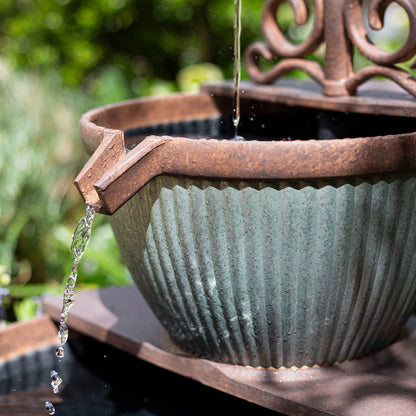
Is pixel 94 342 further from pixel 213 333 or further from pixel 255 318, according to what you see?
pixel 255 318

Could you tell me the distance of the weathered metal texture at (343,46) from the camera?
1723mm

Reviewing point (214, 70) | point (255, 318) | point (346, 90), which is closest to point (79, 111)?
point (214, 70)

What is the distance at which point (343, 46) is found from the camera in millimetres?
1851

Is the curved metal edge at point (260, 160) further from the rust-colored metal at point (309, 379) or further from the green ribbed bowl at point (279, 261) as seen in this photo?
the rust-colored metal at point (309, 379)

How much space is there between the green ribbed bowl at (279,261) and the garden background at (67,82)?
44.8 inches

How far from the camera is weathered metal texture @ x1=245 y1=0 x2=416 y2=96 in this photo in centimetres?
172

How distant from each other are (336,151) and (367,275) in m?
0.36

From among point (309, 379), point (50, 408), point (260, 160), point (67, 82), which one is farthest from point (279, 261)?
point (67, 82)

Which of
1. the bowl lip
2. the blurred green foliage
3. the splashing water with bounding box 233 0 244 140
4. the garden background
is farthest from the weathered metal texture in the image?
the blurred green foliage

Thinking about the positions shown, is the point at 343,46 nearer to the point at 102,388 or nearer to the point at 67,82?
the point at 102,388

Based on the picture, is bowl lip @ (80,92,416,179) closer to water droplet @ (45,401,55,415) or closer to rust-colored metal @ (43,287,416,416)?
rust-colored metal @ (43,287,416,416)

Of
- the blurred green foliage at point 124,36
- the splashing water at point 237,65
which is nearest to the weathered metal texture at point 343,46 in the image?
the splashing water at point 237,65

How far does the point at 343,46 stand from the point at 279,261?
0.76m

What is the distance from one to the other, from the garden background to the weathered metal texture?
1301mm
